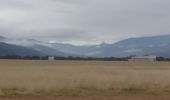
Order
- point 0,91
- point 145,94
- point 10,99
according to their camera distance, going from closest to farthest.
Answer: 1. point 10,99
2. point 0,91
3. point 145,94

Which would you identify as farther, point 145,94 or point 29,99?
point 145,94

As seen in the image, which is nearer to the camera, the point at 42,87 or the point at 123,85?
the point at 42,87

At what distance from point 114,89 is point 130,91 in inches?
36.4

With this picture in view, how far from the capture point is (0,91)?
76.1 feet

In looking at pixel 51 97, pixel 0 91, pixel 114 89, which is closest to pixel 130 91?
pixel 114 89

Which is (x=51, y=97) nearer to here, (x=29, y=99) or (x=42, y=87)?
(x=29, y=99)

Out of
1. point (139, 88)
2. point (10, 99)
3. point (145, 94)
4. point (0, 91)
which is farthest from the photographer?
point (139, 88)

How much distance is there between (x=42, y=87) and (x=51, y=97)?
3.37 meters

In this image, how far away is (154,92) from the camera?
2577cm

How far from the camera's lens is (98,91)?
1002 inches

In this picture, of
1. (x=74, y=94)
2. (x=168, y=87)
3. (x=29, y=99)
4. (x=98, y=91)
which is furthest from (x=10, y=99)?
(x=168, y=87)

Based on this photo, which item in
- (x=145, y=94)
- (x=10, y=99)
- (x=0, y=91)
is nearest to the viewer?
(x=10, y=99)

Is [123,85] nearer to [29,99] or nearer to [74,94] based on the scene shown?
[74,94]

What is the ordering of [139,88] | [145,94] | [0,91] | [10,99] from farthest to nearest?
[139,88] < [145,94] < [0,91] < [10,99]
